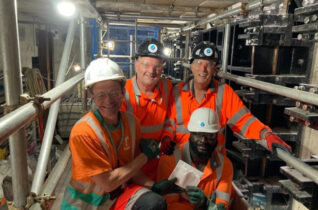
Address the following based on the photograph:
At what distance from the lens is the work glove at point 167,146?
8.54 feet

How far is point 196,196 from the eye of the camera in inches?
89.6

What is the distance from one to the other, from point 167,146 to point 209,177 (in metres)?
0.52

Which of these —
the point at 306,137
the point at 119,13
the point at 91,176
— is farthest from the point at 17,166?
the point at 119,13

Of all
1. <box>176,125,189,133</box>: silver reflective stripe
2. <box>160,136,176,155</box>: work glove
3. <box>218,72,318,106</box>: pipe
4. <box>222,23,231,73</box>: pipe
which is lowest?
<box>160,136,176,155</box>: work glove

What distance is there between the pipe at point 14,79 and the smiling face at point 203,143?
1.49m

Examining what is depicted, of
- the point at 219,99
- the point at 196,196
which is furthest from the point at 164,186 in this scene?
the point at 219,99

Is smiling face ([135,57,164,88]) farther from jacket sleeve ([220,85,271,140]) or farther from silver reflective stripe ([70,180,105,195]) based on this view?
silver reflective stripe ([70,180,105,195])

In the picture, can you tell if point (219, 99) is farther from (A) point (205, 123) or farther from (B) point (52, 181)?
(B) point (52, 181)

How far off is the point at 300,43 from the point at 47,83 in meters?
9.44

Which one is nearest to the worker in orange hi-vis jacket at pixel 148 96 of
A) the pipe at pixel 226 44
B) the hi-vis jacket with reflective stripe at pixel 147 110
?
the hi-vis jacket with reflective stripe at pixel 147 110

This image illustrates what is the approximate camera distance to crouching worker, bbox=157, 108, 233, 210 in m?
2.33

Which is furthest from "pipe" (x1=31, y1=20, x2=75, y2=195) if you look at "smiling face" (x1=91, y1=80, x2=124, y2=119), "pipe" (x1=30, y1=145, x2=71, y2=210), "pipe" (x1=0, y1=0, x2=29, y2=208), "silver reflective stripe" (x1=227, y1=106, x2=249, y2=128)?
"silver reflective stripe" (x1=227, y1=106, x2=249, y2=128)

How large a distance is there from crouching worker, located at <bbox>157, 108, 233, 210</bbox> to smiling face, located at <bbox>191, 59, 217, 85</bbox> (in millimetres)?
509

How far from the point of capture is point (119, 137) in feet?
6.85
